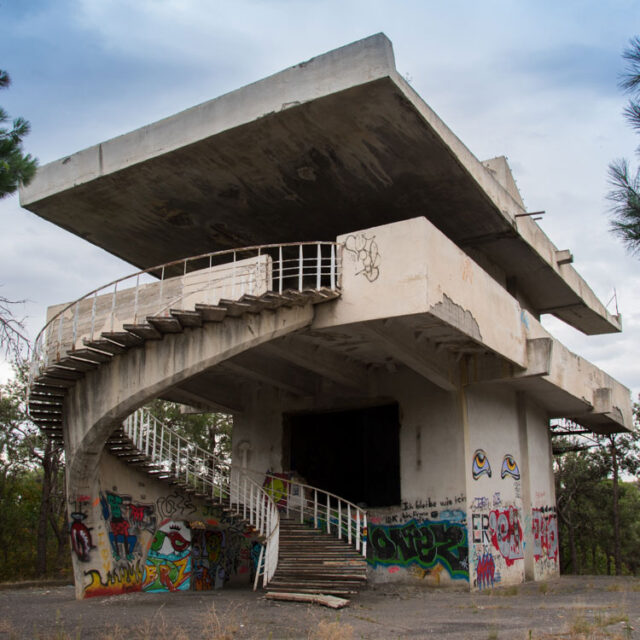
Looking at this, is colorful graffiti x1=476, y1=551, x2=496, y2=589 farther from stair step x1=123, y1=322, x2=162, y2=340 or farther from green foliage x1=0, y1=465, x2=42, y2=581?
green foliage x1=0, y1=465, x2=42, y2=581

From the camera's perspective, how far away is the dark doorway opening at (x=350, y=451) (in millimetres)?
16734

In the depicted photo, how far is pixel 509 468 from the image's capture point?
691 inches

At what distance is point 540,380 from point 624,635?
31.3 feet

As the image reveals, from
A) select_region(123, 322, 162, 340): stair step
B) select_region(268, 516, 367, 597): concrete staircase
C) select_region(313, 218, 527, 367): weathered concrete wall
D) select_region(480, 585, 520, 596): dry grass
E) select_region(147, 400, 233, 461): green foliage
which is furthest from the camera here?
select_region(147, 400, 233, 461): green foliage

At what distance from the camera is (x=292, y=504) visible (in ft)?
55.5

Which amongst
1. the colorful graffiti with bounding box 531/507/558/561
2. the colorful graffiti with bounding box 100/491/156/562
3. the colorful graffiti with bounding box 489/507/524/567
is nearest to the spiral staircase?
the colorful graffiti with bounding box 100/491/156/562

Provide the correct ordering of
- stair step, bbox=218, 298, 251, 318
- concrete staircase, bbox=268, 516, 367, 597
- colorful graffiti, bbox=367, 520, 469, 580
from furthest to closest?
colorful graffiti, bbox=367, 520, 469, 580 < concrete staircase, bbox=268, 516, 367, 597 < stair step, bbox=218, 298, 251, 318

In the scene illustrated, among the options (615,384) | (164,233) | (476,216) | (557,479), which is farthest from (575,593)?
(557,479)

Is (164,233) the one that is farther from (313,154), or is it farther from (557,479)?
(557,479)

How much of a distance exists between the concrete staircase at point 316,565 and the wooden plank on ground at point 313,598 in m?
0.32

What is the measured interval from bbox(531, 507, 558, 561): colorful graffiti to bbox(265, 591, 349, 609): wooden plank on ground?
841 cm

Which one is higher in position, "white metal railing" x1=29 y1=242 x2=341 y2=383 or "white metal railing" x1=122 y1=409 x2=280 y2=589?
"white metal railing" x1=29 y1=242 x2=341 y2=383

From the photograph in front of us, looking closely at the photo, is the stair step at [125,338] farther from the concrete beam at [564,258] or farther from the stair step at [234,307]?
the concrete beam at [564,258]

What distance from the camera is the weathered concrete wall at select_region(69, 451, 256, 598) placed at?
13.9 metres
